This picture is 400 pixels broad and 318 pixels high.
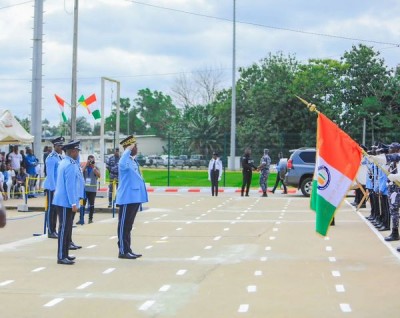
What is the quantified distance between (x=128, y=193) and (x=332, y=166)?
348 centimetres

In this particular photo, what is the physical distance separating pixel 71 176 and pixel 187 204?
14035 mm

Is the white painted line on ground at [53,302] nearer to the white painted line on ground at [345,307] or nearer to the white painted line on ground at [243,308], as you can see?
the white painted line on ground at [243,308]

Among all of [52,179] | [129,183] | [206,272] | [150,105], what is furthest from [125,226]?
[150,105]

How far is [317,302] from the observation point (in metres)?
9.33

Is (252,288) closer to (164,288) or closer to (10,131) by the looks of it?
(164,288)

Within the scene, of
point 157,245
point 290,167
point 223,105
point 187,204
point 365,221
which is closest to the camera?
point 157,245

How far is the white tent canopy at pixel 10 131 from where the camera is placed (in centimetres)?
2875

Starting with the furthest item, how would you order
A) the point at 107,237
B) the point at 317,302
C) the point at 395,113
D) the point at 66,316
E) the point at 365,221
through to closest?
the point at 395,113 < the point at 365,221 < the point at 107,237 < the point at 317,302 < the point at 66,316

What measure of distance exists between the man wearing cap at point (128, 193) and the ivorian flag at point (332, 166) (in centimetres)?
308

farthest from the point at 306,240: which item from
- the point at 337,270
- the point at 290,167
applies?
the point at 290,167

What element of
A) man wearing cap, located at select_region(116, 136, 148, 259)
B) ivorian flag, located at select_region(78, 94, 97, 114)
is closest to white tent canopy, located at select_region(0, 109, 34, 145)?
ivorian flag, located at select_region(78, 94, 97, 114)

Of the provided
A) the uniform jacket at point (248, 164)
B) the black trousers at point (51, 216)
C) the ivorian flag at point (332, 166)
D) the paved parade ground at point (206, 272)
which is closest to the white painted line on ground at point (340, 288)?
the paved parade ground at point (206, 272)

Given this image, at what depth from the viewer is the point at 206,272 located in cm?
1165

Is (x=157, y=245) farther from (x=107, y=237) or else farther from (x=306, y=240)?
(x=306, y=240)
